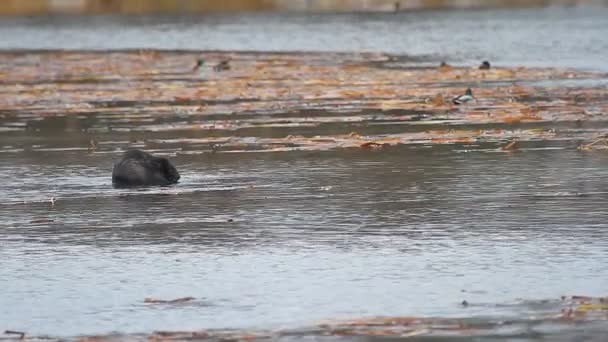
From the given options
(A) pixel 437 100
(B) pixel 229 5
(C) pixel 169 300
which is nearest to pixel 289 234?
(C) pixel 169 300

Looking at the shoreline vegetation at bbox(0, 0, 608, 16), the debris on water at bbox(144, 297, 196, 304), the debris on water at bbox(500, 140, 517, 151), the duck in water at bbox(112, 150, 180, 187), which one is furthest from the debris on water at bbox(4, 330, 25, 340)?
the shoreline vegetation at bbox(0, 0, 608, 16)

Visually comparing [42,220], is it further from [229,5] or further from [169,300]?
[229,5]

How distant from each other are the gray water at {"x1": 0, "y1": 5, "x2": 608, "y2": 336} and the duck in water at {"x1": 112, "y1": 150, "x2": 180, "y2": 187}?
0.22 meters

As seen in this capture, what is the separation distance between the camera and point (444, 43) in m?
66.2

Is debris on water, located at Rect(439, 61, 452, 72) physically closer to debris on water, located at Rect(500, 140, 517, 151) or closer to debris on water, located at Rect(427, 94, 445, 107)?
debris on water, located at Rect(427, 94, 445, 107)

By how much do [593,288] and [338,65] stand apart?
119ft

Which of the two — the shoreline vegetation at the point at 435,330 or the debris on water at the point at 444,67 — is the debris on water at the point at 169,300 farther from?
the debris on water at the point at 444,67

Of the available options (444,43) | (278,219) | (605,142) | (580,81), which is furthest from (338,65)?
(278,219)

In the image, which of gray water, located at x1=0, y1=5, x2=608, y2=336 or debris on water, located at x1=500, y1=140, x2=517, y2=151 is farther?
debris on water, located at x1=500, y1=140, x2=517, y2=151

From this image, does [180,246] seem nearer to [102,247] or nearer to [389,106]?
[102,247]

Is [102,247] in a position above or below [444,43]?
below

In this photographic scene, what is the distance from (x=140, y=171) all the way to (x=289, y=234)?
463 cm

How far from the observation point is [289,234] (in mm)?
16797

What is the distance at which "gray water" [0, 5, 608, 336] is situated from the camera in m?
13.3
